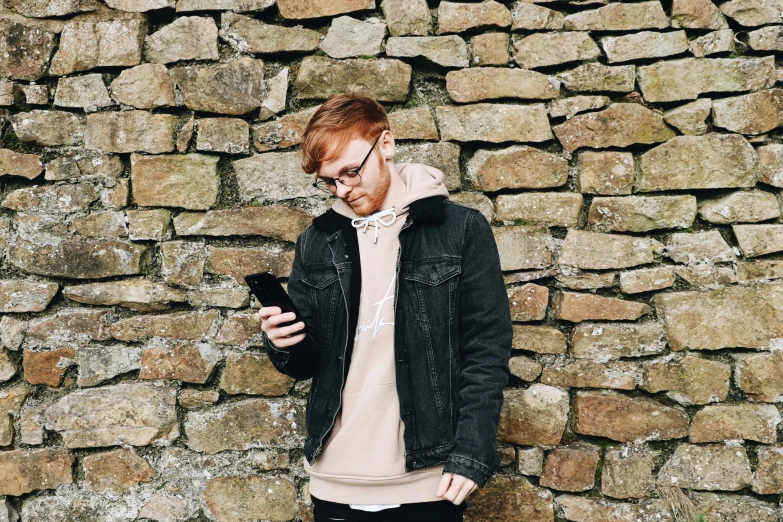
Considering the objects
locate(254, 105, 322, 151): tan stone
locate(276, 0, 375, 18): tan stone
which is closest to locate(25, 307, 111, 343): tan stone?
locate(254, 105, 322, 151): tan stone

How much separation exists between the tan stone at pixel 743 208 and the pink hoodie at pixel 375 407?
1187 millimetres

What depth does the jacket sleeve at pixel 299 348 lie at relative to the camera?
5.77 ft

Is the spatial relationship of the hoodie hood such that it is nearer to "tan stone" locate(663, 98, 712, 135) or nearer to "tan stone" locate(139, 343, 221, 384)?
"tan stone" locate(139, 343, 221, 384)

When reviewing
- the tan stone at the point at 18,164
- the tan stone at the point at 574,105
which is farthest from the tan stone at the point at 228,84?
the tan stone at the point at 574,105

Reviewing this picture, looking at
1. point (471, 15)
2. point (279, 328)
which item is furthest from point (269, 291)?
point (471, 15)

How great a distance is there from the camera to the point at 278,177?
2387mm

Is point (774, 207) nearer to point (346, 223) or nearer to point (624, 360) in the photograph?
point (624, 360)

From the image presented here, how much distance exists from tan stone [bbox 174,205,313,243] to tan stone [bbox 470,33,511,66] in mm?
925

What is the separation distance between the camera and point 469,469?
158 centimetres

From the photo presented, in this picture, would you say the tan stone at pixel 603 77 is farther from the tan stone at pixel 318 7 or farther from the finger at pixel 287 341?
the finger at pixel 287 341

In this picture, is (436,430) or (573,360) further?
(573,360)

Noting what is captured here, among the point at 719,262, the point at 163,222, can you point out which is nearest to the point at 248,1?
the point at 163,222

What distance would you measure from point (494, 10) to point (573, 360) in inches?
54.3

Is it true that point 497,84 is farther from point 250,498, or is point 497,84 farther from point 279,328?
point 250,498
